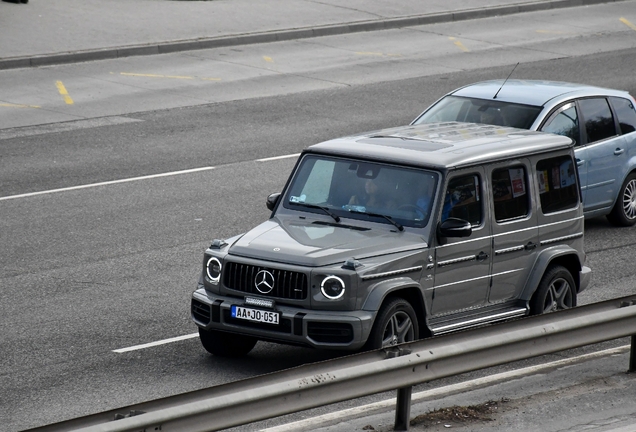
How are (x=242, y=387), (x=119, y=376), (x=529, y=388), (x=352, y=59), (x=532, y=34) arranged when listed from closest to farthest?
(x=242, y=387)
(x=529, y=388)
(x=119, y=376)
(x=352, y=59)
(x=532, y=34)

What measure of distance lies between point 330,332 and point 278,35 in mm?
19387

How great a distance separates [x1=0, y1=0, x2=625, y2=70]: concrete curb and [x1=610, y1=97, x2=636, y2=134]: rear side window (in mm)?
12934

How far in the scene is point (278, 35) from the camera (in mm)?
A: 27625

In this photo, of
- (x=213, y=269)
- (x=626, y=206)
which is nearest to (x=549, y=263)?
(x=213, y=269)

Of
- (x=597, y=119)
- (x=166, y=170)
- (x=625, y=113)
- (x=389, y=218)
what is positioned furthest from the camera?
(x=166, y=170)

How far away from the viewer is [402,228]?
31.2 feet

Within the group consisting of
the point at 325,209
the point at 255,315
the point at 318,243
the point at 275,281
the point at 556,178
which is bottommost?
the point at 255,315

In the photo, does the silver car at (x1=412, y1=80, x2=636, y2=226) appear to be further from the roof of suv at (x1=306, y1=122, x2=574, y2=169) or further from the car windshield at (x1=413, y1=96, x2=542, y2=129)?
the roof of suv at (x1=306, y1=122, x2=574, y2=169)

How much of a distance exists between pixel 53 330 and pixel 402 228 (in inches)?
121

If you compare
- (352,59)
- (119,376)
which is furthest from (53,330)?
(352,59)

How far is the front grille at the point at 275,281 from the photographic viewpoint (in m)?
8.92

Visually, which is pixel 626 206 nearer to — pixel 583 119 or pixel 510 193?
pixel 583 119

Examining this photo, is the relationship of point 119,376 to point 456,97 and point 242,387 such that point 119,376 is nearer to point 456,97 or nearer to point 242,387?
point 242,387

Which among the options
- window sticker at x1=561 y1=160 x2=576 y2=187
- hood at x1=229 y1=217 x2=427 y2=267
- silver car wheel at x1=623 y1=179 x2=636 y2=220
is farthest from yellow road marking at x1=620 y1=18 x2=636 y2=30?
hood at x1=229 y1=217 x2=427 y2=267
